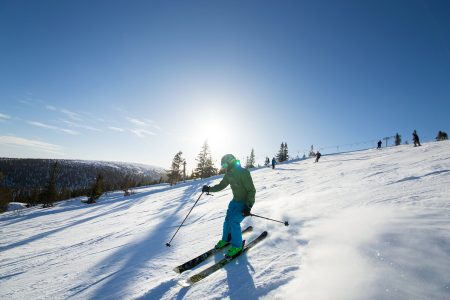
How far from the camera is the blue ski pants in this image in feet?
16.6

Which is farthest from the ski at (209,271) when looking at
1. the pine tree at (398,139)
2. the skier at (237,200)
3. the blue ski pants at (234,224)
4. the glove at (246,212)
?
the pine tree at (398,139)

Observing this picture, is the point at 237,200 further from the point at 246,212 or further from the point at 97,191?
the point at 97,191

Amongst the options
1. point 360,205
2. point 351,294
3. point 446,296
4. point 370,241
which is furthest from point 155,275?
point 360,205

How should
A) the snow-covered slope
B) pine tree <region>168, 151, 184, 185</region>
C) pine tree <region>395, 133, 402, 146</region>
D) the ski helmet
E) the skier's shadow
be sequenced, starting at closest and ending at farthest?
1. the snow-covered slope
2. the skier's shadow
3. the ski helmet
4. pine tree <region>395, 133, 402, 146</region>
5. pine tree <region>168, 151, 184, 185</region>

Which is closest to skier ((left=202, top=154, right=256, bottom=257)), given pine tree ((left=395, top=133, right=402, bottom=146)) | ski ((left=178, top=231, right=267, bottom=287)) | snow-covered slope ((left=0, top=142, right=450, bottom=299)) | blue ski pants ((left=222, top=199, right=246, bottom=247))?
blue ski pants ((left=222, top=199, right=246, bottom=247))

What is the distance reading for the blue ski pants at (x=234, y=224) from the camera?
16.6 ft

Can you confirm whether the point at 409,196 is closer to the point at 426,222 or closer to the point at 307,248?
the point at 426,222

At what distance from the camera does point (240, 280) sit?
12.9 ft

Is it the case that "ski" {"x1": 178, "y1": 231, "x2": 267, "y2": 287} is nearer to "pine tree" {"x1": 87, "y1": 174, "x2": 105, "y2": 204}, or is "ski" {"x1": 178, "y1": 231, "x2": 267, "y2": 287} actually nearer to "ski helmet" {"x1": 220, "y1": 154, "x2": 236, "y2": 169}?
"ski helmet" {"x1": 220, "y1": 154, "x2": 236, "y2": 169}

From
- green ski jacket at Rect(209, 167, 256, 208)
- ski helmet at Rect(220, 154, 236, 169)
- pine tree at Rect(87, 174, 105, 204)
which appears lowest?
pine tree at Rect(87, 174, 105, 204)

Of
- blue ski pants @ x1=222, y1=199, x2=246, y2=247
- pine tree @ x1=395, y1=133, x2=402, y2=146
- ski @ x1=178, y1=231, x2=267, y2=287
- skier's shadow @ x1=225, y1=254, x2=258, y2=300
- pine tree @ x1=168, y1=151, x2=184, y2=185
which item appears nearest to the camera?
skier's shadow @ x1=225, y1=254, x2=258, y2=300

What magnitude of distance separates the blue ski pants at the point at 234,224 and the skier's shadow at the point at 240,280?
1.21ft

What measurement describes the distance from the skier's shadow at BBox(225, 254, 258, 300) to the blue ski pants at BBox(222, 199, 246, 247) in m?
0.37

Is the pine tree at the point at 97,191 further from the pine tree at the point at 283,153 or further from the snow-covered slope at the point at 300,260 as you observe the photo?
the pine tree at the point at 283,153
